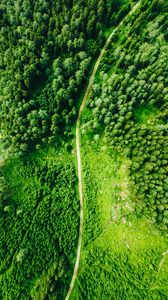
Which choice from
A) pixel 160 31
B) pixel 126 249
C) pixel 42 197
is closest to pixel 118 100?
pixel 160 31

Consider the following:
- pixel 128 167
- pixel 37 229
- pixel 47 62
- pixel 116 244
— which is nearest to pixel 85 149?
pixel 128 167

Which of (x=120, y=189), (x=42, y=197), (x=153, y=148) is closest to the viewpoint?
(x=153, y=148)

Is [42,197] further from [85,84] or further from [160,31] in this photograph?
[160,31]

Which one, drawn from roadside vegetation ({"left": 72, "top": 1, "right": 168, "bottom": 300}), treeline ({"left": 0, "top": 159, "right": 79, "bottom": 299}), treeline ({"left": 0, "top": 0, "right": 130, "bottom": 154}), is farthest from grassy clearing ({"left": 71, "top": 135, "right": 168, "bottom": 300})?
treeline ({"left": 0, "top": 0, "right": 130, "bottom": 154})

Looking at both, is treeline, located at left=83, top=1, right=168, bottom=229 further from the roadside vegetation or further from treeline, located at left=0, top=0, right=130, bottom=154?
treeline, located at left=0, top=0, right=130, bottom=154

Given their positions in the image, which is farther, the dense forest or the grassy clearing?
the dense forest

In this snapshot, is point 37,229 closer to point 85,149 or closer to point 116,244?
point 116,244

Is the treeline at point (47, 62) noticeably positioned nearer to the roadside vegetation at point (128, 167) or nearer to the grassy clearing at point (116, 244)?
the roadside vegetation at point (128, 167)
